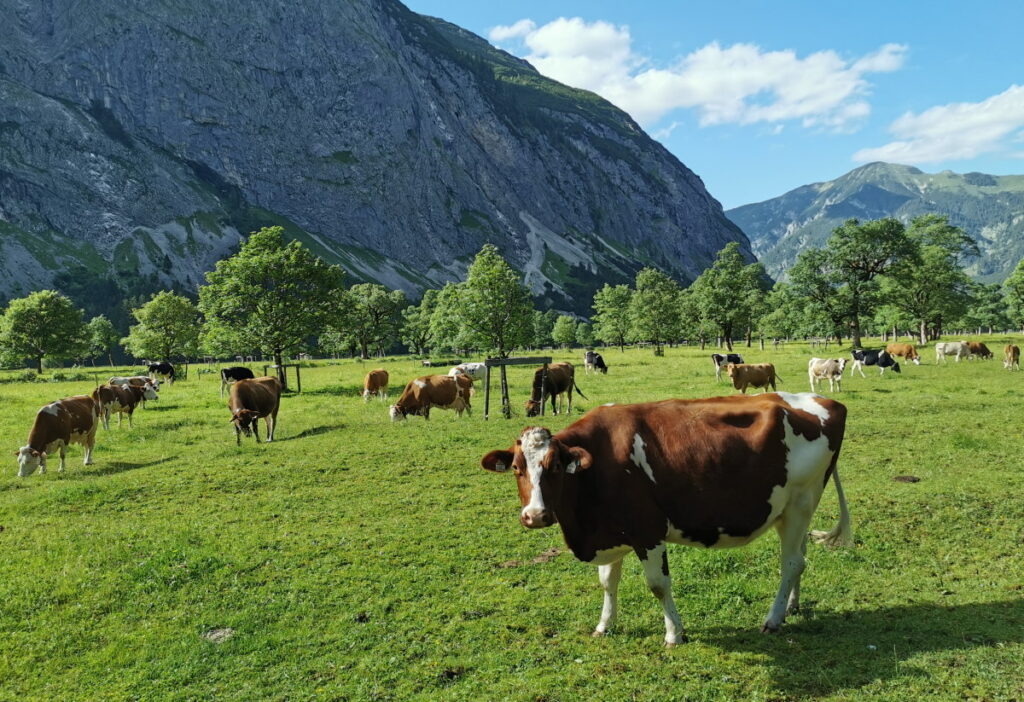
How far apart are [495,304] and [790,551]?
27117 mm

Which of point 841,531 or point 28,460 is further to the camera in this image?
point 28,460

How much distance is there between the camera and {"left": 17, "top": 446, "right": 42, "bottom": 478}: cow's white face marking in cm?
1823

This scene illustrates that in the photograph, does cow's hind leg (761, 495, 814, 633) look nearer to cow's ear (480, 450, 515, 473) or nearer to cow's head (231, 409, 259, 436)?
cow's ear (480, 450, 515, 473)

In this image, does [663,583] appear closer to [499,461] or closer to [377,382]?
[499,461]

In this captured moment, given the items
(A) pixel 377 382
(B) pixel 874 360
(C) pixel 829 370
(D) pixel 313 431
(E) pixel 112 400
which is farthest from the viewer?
(B) pixel 874 360

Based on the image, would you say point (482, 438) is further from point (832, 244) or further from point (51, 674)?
point (832, 244)

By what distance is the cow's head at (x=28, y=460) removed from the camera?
59.9 ft

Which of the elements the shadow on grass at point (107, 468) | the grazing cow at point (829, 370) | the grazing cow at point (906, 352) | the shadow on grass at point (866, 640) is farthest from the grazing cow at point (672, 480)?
the grazing cow at point (906, 352)

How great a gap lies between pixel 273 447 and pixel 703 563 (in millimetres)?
16910

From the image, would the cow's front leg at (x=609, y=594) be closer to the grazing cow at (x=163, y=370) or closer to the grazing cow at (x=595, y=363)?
the grazing cow at (x=595, y=363)

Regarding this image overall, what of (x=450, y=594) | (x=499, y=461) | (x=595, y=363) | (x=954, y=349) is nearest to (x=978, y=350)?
(x=954, y=349)

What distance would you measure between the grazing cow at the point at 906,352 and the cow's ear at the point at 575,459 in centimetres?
4997

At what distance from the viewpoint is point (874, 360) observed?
144ft

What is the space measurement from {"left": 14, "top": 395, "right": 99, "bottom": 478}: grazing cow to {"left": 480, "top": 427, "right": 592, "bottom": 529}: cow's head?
19.1 meters
